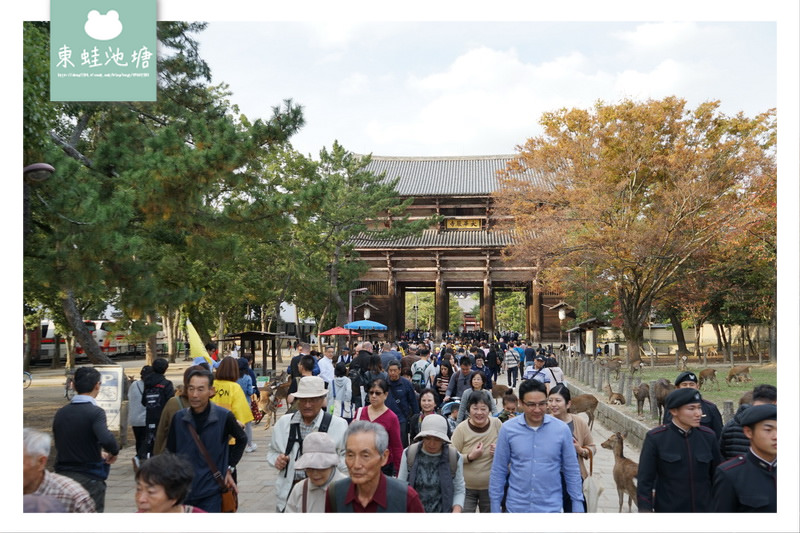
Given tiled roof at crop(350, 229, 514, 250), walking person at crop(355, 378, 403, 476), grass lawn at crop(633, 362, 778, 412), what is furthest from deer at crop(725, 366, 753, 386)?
tiled roof at crop(350, 229, 514, 250)

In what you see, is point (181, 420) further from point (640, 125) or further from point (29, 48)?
point (640, 125)

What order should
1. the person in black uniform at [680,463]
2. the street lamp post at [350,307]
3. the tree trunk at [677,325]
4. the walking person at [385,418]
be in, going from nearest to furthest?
the person in black uniform at [680,463] < the walking person at [385,418] < the tree trunk at [677,325] < the street lamp post at [350,307]

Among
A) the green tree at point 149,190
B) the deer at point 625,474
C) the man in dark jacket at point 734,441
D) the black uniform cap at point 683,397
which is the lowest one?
the deer at point 625,474

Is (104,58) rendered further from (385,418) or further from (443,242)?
(443,242)

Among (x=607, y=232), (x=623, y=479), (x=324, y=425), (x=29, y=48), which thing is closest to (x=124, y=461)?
(x=29, y=48)

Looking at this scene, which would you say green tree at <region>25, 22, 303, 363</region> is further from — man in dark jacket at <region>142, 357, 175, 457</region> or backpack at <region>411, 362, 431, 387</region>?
backpack at <region>411, 362, 431, 387</region>

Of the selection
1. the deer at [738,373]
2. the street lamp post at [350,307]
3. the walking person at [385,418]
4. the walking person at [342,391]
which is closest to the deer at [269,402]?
the walking person at [342,391]

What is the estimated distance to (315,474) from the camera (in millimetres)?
3480

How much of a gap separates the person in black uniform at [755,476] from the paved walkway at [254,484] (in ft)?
11.7

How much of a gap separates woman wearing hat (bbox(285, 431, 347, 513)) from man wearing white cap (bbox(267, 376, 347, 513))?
2.57ft

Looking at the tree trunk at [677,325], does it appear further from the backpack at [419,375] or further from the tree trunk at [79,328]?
the tree trunk at [79,328]

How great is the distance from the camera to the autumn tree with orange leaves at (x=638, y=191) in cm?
1933

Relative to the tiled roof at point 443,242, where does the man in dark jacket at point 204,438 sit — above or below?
below

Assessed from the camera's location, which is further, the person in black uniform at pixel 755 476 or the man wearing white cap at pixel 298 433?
the man wearing white cap at pixel 298 433
